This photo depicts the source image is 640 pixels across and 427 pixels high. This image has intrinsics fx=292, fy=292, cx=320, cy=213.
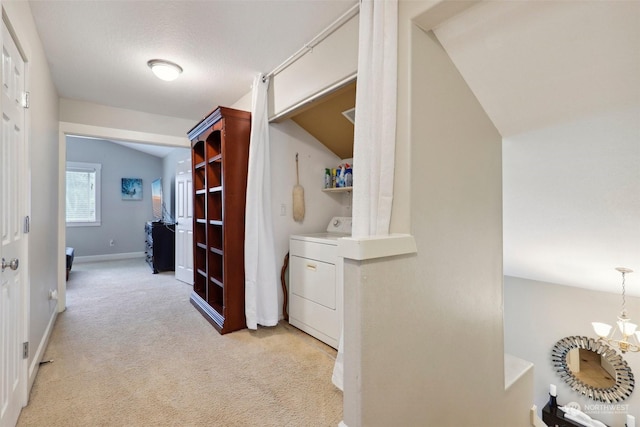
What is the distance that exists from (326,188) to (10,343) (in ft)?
8.03

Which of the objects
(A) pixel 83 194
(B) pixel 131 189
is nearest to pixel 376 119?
(B) pixel 131 189

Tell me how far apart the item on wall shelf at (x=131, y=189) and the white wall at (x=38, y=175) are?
4.24 m

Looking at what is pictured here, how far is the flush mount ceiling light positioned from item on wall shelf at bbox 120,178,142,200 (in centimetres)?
515

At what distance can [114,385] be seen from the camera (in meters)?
1.80

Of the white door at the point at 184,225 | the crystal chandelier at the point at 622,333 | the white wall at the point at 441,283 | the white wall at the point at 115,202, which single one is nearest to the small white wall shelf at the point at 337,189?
the white wall at the point at 441,283

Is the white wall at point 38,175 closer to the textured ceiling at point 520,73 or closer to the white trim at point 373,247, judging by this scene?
the textured ceiling at point 520,73

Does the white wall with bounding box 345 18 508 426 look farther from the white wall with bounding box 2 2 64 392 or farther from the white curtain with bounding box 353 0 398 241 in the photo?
the white wall with bounding box 2 2 64 392

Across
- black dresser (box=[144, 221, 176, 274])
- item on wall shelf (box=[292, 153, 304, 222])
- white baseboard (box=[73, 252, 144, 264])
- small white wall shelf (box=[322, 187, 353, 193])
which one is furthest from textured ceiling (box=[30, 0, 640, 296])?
white baseboard (box=[73, 252, 144, 264])

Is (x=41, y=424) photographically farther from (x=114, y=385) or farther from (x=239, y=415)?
(x=239, y=415)

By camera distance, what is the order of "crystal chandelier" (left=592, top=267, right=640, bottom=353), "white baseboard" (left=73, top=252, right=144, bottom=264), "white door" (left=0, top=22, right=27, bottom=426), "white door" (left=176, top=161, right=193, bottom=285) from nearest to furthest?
1. "white door" (left=0, top=22, right=27, bottom=426)
2. "crystal chandelier" (left=592, top=267, right=640, bottom=353)
3. "white door" (left=176, top=161, right=193, bottom=285)
4. "white baseboard" (left=73, top=252, right=144, bottom=264)

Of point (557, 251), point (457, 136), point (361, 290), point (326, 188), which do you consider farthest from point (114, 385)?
point (557, 251)

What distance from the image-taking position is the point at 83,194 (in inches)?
243

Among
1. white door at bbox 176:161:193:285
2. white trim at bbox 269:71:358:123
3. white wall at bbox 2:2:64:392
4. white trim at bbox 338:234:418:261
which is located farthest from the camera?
white door at bbox 176:161:193:285

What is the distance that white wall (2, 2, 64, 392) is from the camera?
1687 mm
